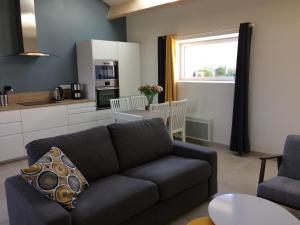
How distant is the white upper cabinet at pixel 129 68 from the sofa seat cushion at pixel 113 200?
337 centimetres

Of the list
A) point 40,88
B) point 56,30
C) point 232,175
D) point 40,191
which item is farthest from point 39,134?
point 232,175

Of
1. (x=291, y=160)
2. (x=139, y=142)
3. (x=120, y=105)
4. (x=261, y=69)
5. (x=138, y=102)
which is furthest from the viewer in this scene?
(x=138, y=102)

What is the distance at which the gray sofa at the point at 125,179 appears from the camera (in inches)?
69.4

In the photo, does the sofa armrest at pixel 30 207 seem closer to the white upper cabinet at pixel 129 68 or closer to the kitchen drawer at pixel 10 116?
the kitchen drawer at pixel 10 116

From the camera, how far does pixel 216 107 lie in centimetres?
444

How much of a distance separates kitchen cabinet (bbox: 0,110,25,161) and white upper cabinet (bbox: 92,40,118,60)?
175 centimetres

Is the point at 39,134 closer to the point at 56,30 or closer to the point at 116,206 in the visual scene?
the point at 56,30

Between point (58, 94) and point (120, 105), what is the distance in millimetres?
1213

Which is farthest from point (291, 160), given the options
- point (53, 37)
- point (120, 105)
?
point (53, 37)

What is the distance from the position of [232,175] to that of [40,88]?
3615mm

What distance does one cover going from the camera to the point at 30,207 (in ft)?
5.49

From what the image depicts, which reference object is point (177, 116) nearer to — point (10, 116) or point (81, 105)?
point (81, 105)

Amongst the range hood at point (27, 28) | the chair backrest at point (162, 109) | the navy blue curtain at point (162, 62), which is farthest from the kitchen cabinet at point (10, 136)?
the navy blue curtain at point (162, 62)

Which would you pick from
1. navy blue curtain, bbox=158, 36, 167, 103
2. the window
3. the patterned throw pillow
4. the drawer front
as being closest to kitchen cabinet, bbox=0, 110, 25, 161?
the drawer front
